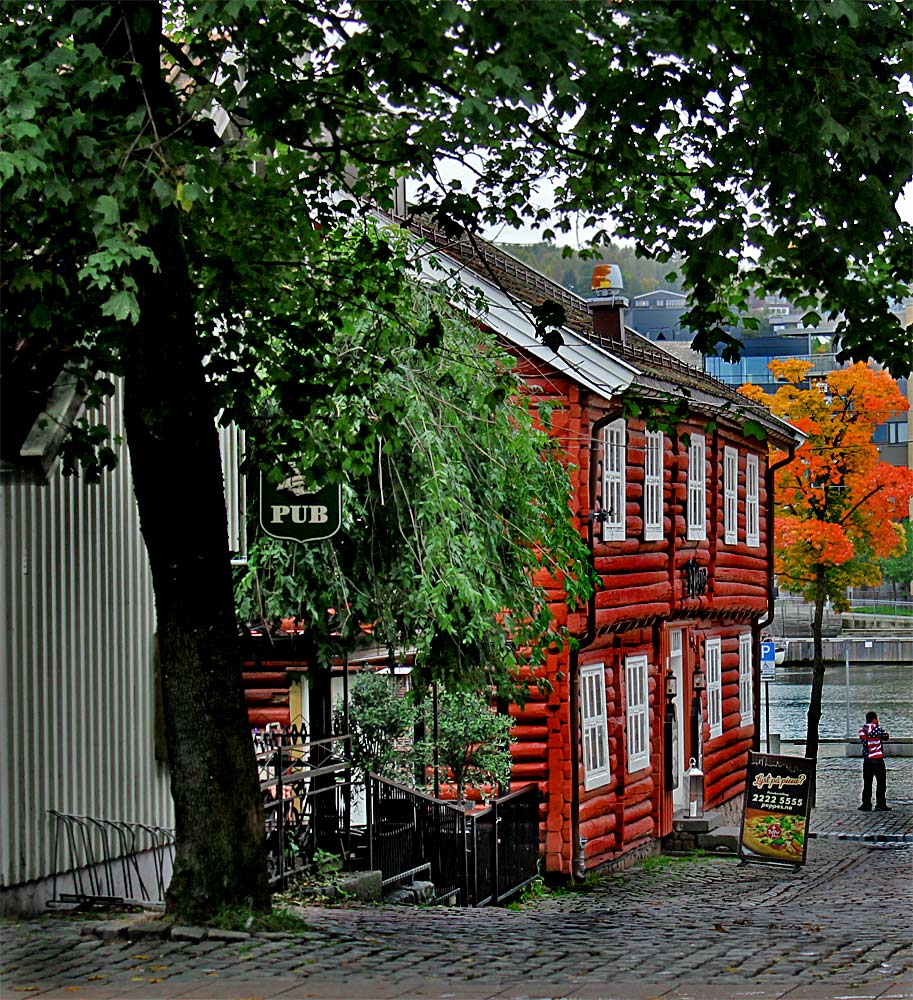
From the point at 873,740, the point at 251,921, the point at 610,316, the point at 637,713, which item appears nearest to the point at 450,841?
the point at 251,921

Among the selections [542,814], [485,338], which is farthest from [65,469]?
[542,814]

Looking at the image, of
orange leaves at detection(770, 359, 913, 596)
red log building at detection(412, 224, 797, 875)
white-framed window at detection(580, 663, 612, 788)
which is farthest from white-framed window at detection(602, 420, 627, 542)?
orange leaves at detection(770, 359, 913, 596)

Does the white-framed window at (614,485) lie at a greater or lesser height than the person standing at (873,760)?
greater

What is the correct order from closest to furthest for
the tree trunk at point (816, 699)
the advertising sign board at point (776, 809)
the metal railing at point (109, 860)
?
1. the metal railing at point (109, 860)
2. the advertising sign board at point (776, 809)
3. the tree trunk at point (816, 699)

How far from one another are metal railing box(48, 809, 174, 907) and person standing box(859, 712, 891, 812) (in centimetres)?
1822

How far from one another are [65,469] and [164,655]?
5.08 feet

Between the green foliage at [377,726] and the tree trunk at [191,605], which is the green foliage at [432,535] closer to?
the green foliage at [377,726]

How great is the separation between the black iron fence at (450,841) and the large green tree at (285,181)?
496cm

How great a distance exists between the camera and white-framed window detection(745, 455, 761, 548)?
30688 mm

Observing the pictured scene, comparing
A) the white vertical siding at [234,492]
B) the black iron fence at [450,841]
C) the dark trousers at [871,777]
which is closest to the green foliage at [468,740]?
the black iron fence at [450,841]

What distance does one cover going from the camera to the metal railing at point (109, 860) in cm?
1124

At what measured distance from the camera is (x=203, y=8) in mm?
8102

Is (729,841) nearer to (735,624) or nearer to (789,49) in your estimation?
(735,624)

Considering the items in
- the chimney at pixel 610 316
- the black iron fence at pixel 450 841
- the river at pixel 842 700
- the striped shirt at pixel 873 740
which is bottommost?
the river at pixel 842 700
